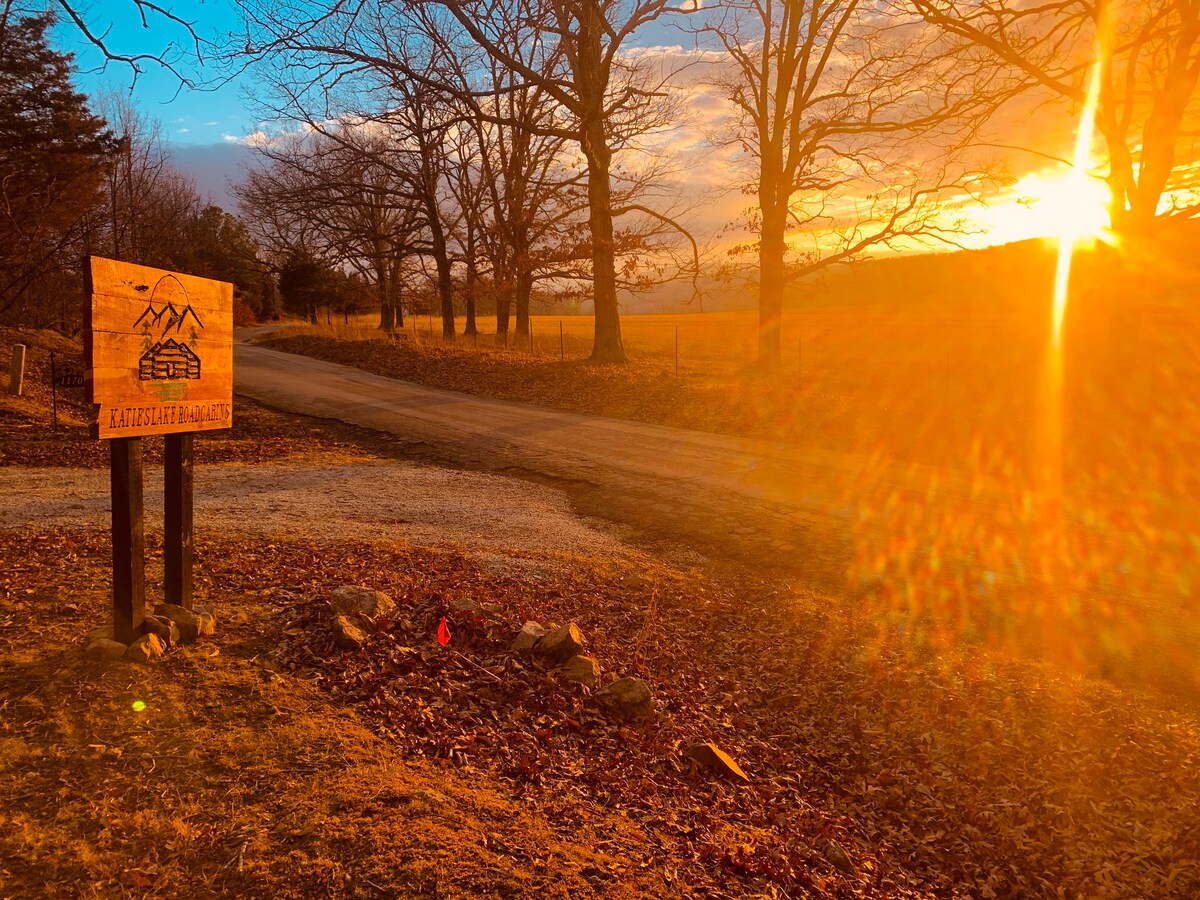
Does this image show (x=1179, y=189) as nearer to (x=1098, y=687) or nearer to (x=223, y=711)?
(x=1098, y=687)

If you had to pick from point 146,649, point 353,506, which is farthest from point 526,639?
point 353,506

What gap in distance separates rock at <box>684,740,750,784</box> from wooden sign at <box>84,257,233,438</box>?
3108mm

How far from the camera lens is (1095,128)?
12.6 meters

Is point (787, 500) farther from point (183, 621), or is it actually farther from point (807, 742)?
point (183, 621)

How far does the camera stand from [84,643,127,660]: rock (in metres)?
3.60

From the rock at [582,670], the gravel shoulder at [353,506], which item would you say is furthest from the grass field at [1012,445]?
the gravel shoulder at [353,506]

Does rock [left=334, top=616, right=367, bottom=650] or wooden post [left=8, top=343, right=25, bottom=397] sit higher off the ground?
wooden post [left=8, top=343, right=25, bottom=397]

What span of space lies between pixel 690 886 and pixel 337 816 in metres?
1.31

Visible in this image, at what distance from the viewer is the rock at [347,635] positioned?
4.09m

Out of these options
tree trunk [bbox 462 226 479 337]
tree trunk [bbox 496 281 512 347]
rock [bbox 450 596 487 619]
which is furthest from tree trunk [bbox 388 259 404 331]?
rock [bbox 450 596 487 619]

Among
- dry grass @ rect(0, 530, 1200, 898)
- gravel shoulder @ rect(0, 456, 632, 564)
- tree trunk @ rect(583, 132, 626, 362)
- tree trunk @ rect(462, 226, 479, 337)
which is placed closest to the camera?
dry grass @ rect(0, 530, 1200, 898)

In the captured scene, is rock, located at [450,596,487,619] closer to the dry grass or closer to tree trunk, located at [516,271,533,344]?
the dry grass

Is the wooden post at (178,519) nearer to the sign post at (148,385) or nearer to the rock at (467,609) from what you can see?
the sign post at (148,385)

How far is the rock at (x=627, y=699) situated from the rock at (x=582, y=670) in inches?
3.6
